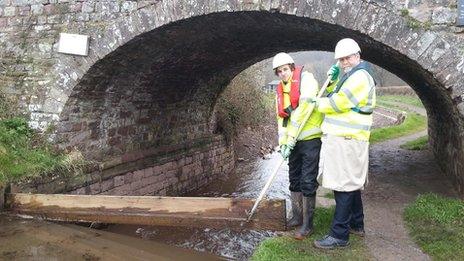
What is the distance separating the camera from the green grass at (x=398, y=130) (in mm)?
16031

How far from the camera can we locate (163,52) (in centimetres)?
828

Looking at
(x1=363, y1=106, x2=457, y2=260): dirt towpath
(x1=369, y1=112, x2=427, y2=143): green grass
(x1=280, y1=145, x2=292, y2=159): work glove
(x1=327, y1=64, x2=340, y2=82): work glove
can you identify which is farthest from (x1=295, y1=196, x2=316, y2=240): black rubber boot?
(x1=369, y1=112, x2=427, y2=143): green grass

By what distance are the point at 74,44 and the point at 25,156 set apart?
195cm

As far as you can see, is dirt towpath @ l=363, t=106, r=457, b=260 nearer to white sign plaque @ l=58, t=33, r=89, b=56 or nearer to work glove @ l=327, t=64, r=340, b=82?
work glove @ l=327, t=64, r=340, b=82

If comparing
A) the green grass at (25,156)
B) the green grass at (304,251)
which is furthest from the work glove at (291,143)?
the green grass at (25,156)

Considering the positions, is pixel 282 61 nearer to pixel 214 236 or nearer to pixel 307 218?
pixel 307 218

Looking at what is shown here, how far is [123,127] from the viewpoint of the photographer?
919cm

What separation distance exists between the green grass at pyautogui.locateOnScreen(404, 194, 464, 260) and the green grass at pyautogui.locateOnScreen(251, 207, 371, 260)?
30.4 inches

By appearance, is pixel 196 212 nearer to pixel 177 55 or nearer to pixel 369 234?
pixel 369 234

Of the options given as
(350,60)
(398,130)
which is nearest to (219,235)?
(350,60)

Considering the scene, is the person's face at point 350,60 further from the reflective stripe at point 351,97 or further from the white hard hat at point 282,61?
the white hard hat at point 282,61

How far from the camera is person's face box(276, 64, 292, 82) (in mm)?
4914

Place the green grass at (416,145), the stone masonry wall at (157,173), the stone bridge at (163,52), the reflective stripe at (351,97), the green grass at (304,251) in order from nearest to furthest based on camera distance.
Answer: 1. the reflective stripe at (351,97)
2. the green grass at (304,251)
3. the stone bridge at (163,52)
4. the stone masonry wall at (157,173)
5. the green grass at (416,145)

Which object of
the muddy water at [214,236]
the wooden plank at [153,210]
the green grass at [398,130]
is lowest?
the muddy water at [214,236]
